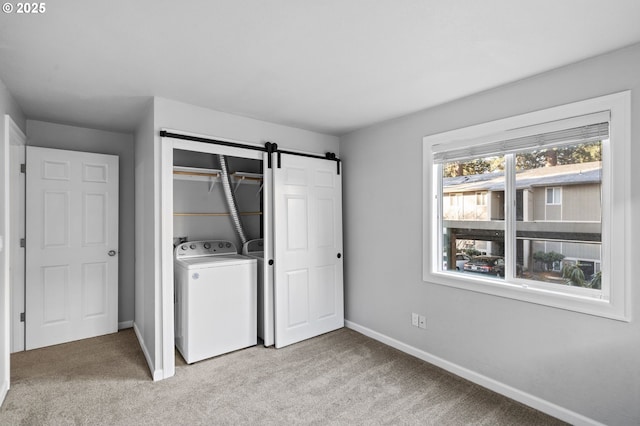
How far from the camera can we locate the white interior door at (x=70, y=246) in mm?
3295

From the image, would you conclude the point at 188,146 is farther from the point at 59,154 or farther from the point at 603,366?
the point at 603,366

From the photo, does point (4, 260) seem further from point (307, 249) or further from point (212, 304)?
point (307, 249)

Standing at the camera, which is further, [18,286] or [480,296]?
[18,286]

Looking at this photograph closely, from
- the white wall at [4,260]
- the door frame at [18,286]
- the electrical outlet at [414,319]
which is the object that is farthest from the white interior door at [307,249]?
the door frame at [18,286]

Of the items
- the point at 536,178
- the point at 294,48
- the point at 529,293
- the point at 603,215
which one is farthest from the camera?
the point at 536,178

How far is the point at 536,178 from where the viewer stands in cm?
241

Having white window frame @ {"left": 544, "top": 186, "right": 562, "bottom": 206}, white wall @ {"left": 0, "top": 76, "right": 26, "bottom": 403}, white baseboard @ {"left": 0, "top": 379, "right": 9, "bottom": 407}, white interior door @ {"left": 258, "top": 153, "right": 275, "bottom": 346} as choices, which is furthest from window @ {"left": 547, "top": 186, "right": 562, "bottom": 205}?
white baseboard @ {"left": 0, "top": 379, "right": 9, "bottom": 407}

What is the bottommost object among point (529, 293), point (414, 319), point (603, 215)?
point (414, 319)

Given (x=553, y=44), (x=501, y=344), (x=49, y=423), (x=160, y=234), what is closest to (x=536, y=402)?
(x=501, y=344)

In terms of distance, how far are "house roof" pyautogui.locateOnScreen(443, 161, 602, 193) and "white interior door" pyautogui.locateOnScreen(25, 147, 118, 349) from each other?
Result: 3.70m

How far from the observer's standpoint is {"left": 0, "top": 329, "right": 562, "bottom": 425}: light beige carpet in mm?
2154

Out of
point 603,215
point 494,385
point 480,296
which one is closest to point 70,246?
point 480,296

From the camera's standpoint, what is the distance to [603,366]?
77.7 inches

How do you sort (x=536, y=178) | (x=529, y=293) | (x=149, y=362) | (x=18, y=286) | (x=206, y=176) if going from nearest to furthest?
(x=529, y=293), (x=536, y=178), (x=149, y=362), (x=18, y=286), (x=206, y=176)
